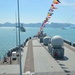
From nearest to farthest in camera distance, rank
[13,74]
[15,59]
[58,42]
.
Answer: [13,74] < [15,59] < [58,42]

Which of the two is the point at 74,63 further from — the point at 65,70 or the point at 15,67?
the point at 15,67

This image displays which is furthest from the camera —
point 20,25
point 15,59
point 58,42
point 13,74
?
point 58,42

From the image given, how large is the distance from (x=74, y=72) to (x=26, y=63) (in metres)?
8.65

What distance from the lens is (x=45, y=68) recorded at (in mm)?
28984

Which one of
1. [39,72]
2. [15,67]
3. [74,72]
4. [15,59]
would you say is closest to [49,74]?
[39,72]

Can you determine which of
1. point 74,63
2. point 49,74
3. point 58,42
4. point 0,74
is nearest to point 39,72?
point 49,74

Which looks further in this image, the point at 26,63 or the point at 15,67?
the point at 26,63

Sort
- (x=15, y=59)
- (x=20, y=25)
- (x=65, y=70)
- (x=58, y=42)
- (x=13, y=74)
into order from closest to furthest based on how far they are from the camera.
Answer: (x=20, y=25) → (x=13, y=74) → (x=65, y=70) → (x=15, y=59) → (x=58, y=42)

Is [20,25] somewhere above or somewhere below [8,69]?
above

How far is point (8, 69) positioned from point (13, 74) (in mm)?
2828

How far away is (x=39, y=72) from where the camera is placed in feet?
87.9

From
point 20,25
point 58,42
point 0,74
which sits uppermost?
point 20,25

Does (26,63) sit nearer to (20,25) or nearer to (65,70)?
(65,70)

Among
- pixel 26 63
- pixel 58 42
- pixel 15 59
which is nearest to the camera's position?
pixel 26 63
